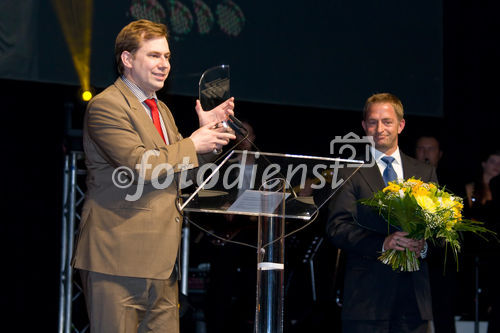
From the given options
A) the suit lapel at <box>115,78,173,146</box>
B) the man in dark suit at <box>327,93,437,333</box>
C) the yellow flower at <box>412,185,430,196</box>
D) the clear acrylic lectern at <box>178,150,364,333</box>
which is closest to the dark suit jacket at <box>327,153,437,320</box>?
the man in dark suit at <box>327,93,437,333</box>

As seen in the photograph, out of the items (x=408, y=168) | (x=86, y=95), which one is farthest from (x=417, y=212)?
(x=86, y=95)

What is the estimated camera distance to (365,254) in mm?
3180

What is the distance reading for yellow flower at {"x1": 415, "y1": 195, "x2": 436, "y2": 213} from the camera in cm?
290

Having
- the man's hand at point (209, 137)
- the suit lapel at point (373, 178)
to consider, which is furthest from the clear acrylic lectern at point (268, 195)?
the suit lapel at point (373, 178)

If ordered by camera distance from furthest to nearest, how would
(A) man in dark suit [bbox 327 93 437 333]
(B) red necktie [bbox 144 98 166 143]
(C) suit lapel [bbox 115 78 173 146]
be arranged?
(A) man in dark suit [bbox 327 93 437 333] < (B) red necktie [bbox 144 98 166 143] < (C) suit lapel [bbox 115 78 173 146]

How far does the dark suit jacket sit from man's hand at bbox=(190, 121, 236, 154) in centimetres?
97

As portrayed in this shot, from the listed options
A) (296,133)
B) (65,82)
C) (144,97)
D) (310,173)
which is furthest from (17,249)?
(310,173)

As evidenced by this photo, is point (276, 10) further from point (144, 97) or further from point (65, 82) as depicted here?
point (144, 97)

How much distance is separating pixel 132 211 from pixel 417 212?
1.29 meters

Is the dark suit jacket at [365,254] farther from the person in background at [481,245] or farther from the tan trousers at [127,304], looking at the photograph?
the person in background at [481,245]

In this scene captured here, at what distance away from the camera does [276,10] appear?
614cm

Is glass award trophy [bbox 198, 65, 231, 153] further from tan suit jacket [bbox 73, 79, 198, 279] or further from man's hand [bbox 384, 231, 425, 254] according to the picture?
man's hand [bbox 384, 231, 425, 254]

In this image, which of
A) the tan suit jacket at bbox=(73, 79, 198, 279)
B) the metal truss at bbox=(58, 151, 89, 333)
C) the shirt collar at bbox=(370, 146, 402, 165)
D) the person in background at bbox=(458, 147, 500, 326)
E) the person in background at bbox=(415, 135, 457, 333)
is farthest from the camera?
the metal truss at bbox=(58, 151, 89, 333)

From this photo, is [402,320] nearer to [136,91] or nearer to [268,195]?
[268,195]
